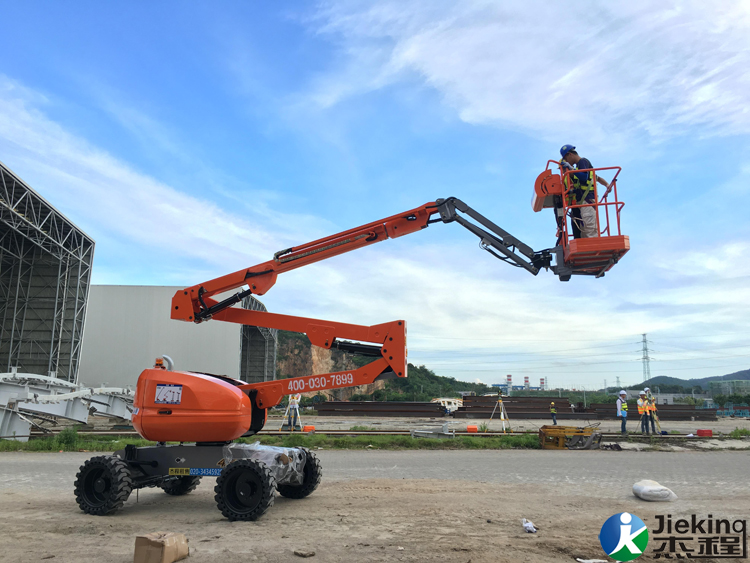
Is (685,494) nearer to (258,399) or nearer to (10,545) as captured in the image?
(258,399)

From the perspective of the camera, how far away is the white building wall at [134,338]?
3525 centimetres

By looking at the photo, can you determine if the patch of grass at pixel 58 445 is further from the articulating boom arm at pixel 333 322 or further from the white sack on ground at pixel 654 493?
the white sack on ground at pixel 654 493

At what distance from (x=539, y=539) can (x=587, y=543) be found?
521mm

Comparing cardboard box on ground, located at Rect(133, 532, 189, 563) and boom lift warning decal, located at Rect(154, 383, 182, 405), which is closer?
cardboard box on ground, located at Rect(133, 532, 189, 563)

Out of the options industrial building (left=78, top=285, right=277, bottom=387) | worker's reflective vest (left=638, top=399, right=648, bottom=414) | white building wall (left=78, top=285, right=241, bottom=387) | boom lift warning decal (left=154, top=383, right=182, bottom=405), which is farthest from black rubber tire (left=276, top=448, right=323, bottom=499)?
white building wall (left=78, top=285, right=241, bottom=387)

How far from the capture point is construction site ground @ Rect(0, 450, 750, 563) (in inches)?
220

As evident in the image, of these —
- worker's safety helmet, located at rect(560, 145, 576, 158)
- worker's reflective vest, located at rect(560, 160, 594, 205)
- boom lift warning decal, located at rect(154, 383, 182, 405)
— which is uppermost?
worker's safety helmet, located at rect(560, 145, 576, 158)

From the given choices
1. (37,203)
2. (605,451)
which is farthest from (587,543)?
(37,203)

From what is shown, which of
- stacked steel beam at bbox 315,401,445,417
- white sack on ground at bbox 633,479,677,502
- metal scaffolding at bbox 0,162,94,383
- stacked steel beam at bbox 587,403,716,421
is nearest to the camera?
white sack on ground at bbox 633,479,677,502

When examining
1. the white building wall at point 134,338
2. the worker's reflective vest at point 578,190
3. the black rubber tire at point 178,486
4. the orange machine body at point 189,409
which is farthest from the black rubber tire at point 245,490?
the white building wall at point 134,338

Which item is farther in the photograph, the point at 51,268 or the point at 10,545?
the point at 51,268

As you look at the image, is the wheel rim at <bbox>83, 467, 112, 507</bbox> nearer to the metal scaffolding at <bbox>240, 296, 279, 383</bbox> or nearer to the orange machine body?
the orange machine body

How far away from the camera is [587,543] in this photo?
228 inches

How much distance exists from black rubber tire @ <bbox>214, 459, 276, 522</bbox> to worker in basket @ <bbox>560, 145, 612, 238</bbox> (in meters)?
5.56
